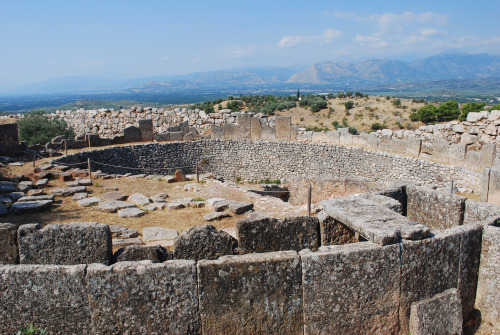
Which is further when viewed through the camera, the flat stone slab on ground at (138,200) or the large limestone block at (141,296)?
the flat stone slab on ground at (138,200)

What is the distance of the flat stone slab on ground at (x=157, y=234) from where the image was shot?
7.61 meters

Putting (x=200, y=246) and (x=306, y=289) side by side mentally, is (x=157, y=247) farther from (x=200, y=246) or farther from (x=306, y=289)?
(x=306, y=289)

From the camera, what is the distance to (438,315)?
4328 mm

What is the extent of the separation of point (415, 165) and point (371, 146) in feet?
10.6

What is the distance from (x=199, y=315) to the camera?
13.1 ft

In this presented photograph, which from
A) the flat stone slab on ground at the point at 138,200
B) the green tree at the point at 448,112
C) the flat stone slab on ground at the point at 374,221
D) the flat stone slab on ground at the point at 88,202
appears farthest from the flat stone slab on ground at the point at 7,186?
the green tree at the point at 448,112

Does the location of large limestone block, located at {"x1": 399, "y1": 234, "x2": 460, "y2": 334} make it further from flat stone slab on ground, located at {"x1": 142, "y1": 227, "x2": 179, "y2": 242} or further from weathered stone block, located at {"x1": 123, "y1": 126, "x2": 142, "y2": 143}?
weathered stone block, located at {"x1": 123, "y1": 126, "x2": 142, "y2": 143}

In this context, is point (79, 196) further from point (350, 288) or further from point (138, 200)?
point (350, 288)

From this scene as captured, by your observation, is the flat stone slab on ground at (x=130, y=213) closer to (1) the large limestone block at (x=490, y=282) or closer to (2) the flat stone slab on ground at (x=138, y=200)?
(2) the flat stone slab on ground at (x=138, y=200)

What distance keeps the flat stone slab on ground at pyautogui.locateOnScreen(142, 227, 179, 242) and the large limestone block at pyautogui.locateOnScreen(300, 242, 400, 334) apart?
419 cm

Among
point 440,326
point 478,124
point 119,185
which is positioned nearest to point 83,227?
point 440,326

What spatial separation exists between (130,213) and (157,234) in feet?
6.08

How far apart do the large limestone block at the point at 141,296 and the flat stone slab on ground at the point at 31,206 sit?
248 inches

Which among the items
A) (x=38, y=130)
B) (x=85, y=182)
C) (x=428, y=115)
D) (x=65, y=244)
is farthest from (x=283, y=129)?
(x=65, y=244)
